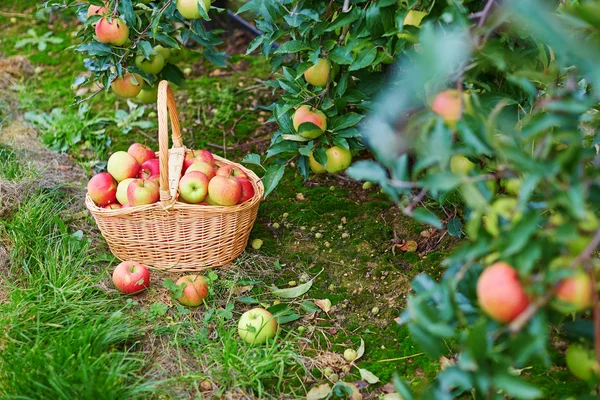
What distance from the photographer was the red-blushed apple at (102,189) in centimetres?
239

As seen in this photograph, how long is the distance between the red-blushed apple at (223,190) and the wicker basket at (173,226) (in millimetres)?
35

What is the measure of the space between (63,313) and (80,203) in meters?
0.75

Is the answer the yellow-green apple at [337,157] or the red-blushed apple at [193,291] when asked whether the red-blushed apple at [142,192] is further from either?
the yellow-green apple at [337,157]

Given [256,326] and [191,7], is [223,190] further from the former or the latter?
[191,7]

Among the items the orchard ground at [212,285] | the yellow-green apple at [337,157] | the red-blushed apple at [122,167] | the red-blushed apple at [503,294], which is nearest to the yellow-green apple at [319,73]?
the yellow-green apple at [337,157]

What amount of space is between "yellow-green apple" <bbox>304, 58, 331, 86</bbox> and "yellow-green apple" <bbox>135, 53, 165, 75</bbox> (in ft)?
2.60

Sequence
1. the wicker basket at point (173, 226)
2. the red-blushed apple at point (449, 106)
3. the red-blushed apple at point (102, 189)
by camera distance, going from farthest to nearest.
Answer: the red-blushed apple at point (102, 189) → the wicker basket at point (173, 226) → the red-blushed apple at point (449, 106)

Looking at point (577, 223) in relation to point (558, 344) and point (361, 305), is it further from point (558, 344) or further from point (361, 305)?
point (361, 305)

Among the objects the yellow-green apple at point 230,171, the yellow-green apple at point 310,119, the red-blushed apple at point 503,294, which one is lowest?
the yellow-green apple at point 230,171

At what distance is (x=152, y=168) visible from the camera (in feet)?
8.23

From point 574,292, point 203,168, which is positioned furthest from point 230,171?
point 574,292

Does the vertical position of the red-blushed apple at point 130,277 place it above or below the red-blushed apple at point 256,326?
below

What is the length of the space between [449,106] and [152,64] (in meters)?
1.70

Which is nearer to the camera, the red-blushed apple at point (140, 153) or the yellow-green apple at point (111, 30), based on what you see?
the yellow-green apple at point (111, 30)
